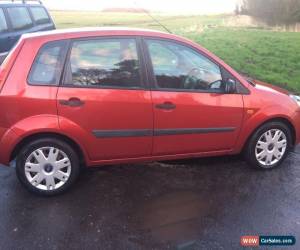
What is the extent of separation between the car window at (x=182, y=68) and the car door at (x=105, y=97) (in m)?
0.21

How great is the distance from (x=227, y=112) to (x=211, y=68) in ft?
1.77

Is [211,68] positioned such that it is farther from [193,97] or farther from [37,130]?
[37,130]

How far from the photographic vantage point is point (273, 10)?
26625 mm

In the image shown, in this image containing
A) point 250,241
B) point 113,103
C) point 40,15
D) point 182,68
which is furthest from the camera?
point 40,15

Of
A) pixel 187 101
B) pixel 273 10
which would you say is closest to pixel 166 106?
pixel 187 101

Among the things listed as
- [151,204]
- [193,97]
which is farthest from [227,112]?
[151,204]

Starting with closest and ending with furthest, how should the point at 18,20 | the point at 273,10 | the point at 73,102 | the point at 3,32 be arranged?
the point at 73,102, the point at 3,32, the point at 18,20, the point at 273,10

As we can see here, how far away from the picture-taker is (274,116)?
496 cm

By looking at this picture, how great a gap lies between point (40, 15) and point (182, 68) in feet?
27.0

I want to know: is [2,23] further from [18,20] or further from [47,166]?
[47,166]

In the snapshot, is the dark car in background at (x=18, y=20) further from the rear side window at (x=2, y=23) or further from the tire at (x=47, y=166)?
the tire at (x=47, y=166)

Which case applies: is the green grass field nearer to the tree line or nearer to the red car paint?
the red car paint

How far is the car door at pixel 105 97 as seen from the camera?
4246 millimetres

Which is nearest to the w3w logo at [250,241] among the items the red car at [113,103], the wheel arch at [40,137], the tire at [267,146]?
the red car at [113,103]
